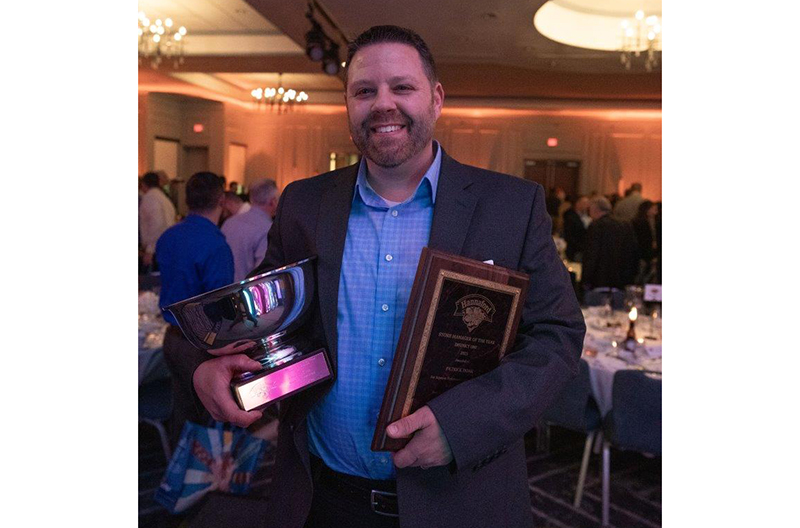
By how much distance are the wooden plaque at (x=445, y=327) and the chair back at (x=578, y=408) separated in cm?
218

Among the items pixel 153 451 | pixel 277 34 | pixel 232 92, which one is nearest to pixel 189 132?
pixel 232 92

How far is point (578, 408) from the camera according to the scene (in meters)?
3.08

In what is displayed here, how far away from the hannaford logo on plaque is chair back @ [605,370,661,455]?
2021 millimetres

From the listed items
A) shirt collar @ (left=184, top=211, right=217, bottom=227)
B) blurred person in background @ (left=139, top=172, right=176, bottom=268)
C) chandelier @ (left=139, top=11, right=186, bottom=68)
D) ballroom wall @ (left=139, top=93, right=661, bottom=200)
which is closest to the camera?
shirt collar @ (left=184, top=211, right=217, bottom=227)

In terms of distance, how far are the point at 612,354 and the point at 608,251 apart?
3.53 m

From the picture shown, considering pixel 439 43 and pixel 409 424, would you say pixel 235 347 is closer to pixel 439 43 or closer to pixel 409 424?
pixel 409 424

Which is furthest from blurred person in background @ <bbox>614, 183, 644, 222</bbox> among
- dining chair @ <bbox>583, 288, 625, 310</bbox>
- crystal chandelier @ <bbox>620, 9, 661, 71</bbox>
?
dining chair @ <bbox>583, 288, 625, 310</bbox>

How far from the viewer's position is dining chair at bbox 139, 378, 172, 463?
10.4ft

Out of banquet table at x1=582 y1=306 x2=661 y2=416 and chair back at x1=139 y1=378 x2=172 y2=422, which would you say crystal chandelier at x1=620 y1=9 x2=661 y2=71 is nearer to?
banquet table at x1=582 y1=306 x2=661 y2=416

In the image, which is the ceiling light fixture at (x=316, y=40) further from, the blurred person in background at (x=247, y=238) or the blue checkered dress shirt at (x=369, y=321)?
the blue checkered dress shirt at (x=369, y=321)

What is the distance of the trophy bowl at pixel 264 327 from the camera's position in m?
0.94

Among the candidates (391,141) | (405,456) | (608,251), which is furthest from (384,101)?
(608,251)

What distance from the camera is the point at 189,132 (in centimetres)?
1224
